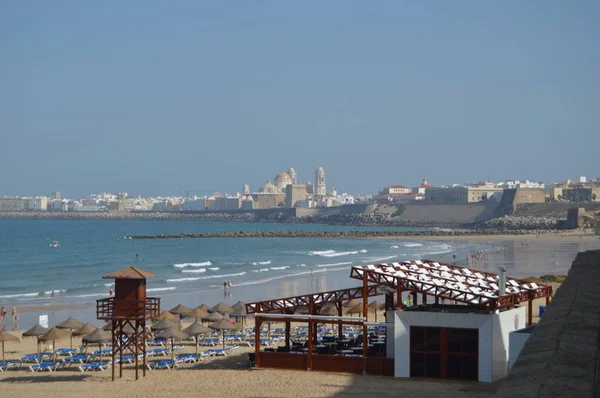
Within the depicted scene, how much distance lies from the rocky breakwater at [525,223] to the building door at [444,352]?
295 feet

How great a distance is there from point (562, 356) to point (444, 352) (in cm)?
868

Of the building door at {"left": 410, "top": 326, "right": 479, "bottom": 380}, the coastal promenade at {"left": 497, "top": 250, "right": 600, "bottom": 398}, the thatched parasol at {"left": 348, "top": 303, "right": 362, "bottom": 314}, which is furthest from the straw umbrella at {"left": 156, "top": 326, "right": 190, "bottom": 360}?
the coastal promenade at {"left": 497, "top": 250, "right": 600, "bottom": 398}

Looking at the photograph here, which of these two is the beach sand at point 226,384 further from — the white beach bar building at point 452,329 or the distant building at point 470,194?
the distant building at point 470,194

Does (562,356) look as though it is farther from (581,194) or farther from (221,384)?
(581,194)

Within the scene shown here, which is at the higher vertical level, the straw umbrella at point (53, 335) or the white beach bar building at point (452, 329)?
the white beach bar building at point (452, 329)

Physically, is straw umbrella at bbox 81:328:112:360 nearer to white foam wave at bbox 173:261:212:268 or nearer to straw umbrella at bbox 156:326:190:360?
straw umbrella at bbox 156:326:190:360

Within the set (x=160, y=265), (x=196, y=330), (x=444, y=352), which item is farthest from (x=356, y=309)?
(x=160, y=265)

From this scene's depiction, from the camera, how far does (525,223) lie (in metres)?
109

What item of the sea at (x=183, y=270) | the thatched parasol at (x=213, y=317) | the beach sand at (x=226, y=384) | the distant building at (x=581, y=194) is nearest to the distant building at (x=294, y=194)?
the distant building at (x=581, y=194)

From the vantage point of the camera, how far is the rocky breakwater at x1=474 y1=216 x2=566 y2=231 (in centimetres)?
10312

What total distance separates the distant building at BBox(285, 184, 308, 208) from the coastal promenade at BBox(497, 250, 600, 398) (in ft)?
574

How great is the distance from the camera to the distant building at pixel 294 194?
185375 millimetres

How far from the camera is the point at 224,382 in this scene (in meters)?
15.0

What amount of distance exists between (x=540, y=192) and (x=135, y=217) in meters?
103
